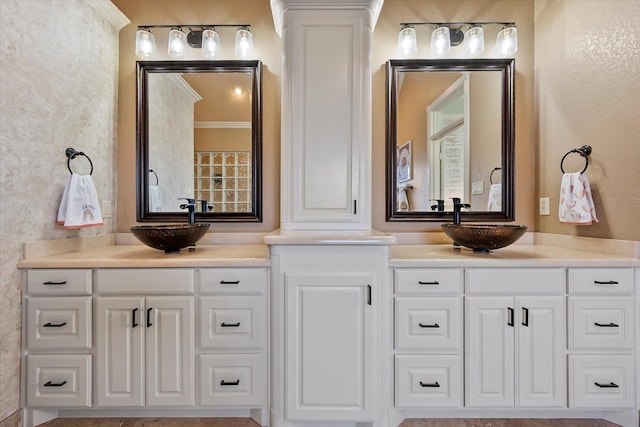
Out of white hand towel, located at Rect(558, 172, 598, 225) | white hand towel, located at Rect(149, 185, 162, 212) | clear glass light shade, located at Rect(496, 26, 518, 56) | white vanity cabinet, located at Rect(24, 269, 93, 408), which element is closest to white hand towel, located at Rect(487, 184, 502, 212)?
white hand towel, located at Rect(558, 172, 598, 225)

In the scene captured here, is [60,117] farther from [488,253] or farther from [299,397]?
[488,253]

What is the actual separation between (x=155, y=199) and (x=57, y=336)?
1.00 metres

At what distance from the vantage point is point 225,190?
228 cm

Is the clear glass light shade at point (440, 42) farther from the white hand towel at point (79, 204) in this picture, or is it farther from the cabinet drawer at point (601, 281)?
the white hand towel at point (79, 204)

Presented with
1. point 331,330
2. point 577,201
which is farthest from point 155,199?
point 577,201

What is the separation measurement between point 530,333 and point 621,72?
1.48 metres

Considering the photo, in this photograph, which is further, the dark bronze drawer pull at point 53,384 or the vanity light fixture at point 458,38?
the vanity light fixture at point 458,38

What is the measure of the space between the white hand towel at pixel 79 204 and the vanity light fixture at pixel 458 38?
226 centimetres

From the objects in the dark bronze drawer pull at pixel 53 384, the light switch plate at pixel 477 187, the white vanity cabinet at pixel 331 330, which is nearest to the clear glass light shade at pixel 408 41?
the light switch plate at pixel 477 187

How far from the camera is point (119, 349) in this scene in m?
1.63

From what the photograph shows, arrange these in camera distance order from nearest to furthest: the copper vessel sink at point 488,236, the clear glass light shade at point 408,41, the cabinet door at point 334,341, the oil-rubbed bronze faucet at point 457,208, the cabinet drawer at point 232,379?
1. the cabinet door at point 334,341
2. the cabinet drawer at point 232,379
3. the copper vessel sink at point 488,236
4. the oil-rubbed bronze faucet at point 457,208
5. the clear glass light shade at point 408,41

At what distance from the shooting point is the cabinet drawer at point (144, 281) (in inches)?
64.4

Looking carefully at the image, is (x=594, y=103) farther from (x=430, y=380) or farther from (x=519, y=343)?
(x=430, y=380)

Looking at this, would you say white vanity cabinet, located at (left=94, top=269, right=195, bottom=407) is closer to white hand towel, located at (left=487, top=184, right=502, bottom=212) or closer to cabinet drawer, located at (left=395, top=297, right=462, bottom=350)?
cabinet drawer, located at (left=395, top=297, right=462, bottom=350)
